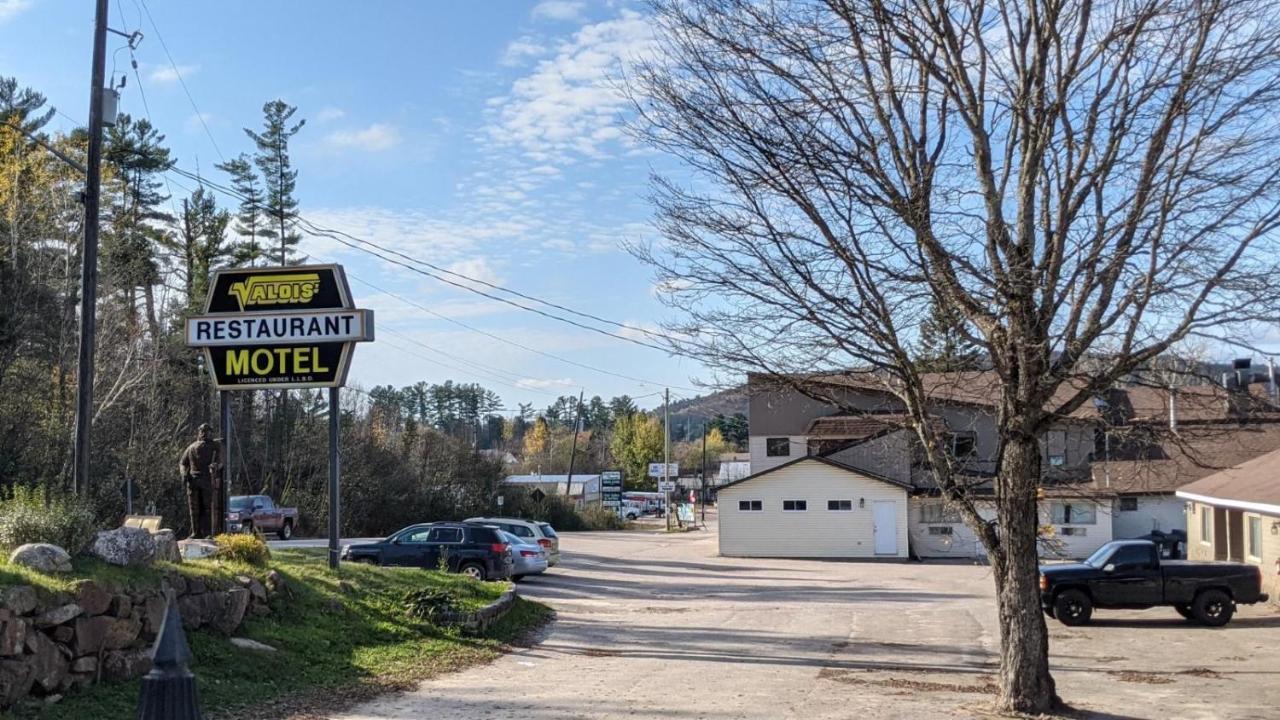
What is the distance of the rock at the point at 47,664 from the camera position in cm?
925

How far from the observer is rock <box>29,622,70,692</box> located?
30.3 ft

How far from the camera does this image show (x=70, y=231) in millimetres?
40000

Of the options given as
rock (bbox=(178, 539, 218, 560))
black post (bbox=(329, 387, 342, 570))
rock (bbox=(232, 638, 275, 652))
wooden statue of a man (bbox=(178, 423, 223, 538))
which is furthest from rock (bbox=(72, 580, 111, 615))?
wooden statue of a man (bbox=(178, 423, 223, 538))

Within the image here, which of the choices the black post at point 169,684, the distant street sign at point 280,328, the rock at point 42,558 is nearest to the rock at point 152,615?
the rock at point 42,558

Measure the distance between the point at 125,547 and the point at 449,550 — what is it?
1389 cm

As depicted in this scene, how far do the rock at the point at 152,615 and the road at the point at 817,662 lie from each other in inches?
85.9

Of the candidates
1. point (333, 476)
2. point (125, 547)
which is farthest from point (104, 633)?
point (333, 476)

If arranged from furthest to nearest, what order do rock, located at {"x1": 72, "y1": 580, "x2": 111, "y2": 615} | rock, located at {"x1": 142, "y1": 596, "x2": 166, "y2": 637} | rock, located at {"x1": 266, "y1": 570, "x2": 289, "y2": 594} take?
rock, located at {"x1": 266, "y1": 570, "x2": 289, "y2": 594}
rock, located at {"x1": 142, "y1": 596, "x2": 166, "y2": 637}
rock, located at {"x1": 72, "y1": 580, "x2": 111, "y2": 615}

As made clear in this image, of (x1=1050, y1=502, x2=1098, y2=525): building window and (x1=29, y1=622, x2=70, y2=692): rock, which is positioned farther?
(x1=1050, y1=502, x2=1098, y2=525): building window

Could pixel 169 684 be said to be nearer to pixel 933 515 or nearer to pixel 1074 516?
pixel 1074 516

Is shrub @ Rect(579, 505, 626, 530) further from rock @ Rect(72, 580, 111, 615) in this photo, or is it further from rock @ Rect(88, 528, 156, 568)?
rock @ Rect(72, 580, 111, 615)

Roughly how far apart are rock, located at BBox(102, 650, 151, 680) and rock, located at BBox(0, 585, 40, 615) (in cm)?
101

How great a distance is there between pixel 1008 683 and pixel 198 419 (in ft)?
151

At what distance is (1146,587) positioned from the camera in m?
20.8
